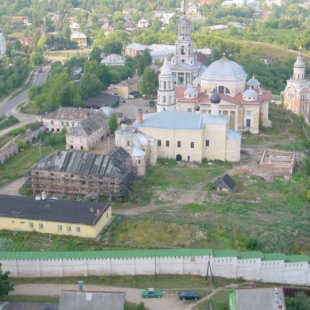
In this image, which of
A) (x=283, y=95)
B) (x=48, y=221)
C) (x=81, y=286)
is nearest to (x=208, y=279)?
(x=81, y=286)

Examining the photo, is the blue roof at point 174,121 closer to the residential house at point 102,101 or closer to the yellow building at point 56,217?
the yellow building at point 56,217

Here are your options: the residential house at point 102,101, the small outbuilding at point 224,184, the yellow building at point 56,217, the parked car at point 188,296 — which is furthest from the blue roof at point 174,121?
the parked car at point 188,296

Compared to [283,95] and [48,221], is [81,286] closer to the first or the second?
[48,221]

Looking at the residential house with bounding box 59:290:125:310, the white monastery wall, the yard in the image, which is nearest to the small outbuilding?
the yard

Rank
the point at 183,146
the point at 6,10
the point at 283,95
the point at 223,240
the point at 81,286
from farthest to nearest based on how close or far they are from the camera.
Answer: the point at 6,10, the point at 283,95, the point at 183,146, the point at 223,240, the point at 81,286

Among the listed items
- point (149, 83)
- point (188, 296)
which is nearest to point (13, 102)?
point (149, 83)

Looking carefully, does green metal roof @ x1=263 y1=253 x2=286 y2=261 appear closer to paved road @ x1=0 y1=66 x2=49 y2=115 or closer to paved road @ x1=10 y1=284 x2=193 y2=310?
paved road @ x1=10 y1=284 x2=193 y2=310
